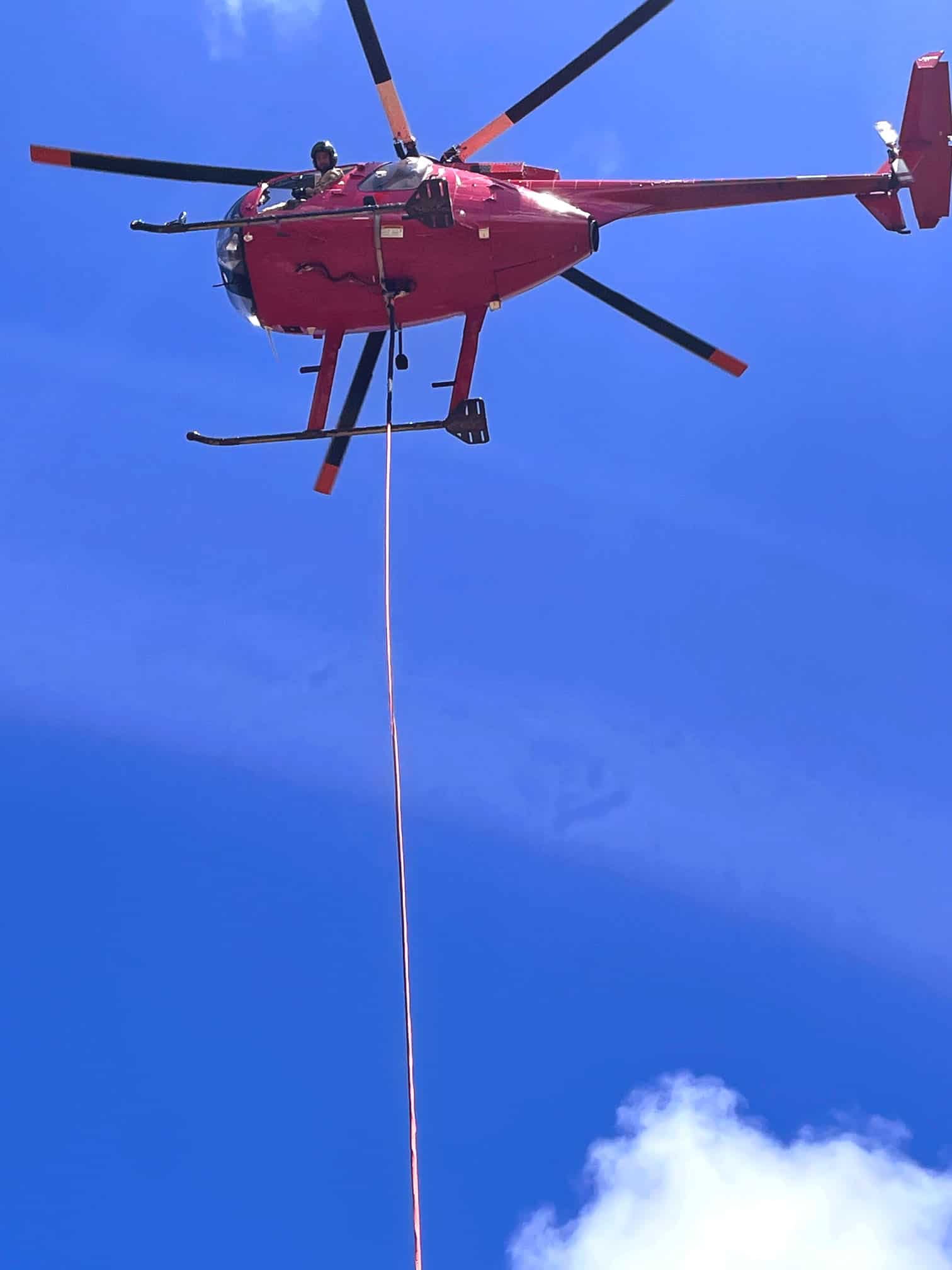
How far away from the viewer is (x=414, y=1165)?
7.38 m

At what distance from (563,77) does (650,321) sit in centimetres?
307

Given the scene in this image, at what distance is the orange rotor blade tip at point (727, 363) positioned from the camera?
671 inches

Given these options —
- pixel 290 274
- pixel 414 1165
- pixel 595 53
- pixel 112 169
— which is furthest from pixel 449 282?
pixel 414 1165

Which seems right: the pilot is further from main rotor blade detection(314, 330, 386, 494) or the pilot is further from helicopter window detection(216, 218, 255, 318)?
main rotor blade detection(314, 330, 386, 494)

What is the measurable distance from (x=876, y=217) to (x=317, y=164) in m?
6.83

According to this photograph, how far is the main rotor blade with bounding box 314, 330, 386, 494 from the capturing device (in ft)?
53.3

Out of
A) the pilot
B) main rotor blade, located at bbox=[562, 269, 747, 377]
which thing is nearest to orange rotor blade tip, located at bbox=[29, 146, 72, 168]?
the pilot

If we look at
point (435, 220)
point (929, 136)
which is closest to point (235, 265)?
point (435, 220)

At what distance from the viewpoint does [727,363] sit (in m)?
17.1

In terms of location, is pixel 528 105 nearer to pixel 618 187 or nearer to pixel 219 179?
pixel 618 187

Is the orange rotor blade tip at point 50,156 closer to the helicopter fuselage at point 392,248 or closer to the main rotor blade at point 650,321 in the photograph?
the helicopter fuselage at point 392,248

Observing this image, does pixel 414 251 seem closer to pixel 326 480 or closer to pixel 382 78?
pixel 382 78

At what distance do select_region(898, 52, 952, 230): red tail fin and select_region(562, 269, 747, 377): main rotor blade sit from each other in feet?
9.65

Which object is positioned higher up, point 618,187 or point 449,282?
point 618,187
